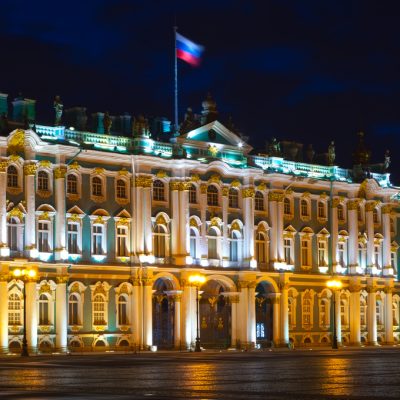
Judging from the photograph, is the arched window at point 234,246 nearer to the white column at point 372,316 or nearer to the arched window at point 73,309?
the arched window at point 73,309

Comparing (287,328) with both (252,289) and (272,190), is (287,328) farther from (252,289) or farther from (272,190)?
(272,190)

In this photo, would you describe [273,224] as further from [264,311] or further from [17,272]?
[17,272]

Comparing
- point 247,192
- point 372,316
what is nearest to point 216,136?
point 247,192

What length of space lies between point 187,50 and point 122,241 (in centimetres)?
1341

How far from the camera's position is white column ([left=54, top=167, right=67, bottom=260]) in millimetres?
72188

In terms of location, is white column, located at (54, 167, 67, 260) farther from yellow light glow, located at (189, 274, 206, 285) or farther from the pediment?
the pediment

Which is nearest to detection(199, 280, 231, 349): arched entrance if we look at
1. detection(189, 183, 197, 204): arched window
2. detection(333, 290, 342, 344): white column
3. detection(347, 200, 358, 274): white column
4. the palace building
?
the palace building

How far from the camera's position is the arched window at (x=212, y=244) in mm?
81812

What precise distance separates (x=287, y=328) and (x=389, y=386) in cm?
5616

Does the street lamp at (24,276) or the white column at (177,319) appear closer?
the street lamp at (24,276)

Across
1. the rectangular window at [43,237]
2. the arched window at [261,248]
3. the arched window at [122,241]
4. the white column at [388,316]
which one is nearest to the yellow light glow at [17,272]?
the rectangular window at [43,237]

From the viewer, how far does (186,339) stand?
257 feet

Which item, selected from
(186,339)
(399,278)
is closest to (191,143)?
(186,339)

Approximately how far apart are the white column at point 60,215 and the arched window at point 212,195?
42.0 feet
